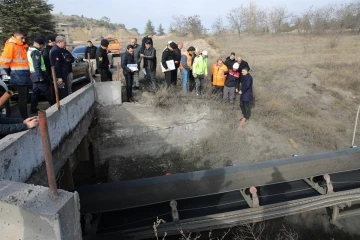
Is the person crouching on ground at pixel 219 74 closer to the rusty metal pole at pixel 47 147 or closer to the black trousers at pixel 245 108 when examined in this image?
the black trousers at pixel 245 108

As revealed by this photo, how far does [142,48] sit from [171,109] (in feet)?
7.73

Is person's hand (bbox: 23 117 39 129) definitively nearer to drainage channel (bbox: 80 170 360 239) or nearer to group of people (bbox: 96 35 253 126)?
drainage channel (bbox: 80 170 360 239)

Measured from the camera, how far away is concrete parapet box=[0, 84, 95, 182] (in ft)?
10.9

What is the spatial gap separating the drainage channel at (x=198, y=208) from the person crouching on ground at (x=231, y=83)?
4302 millimetres

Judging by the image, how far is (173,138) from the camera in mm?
9586

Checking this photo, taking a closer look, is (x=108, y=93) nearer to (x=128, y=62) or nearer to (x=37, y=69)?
(x=128, y=62)

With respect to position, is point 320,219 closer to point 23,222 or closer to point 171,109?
point 171,109

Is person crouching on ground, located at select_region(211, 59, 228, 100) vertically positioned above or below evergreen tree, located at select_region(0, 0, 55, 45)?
below

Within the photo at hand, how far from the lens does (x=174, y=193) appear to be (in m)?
5.61

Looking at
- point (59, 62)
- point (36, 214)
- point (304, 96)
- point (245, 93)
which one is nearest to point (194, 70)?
point (245, 93)

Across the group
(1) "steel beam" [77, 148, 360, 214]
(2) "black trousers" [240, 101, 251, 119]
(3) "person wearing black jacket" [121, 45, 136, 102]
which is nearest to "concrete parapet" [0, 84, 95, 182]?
(1) "steel beam" [77, 148, 360, 214]

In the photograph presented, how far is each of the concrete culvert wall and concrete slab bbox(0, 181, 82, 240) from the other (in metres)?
6.41

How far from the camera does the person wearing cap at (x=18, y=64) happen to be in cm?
565

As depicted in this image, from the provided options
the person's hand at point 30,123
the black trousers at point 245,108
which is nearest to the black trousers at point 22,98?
the person's hand at point 30,123
